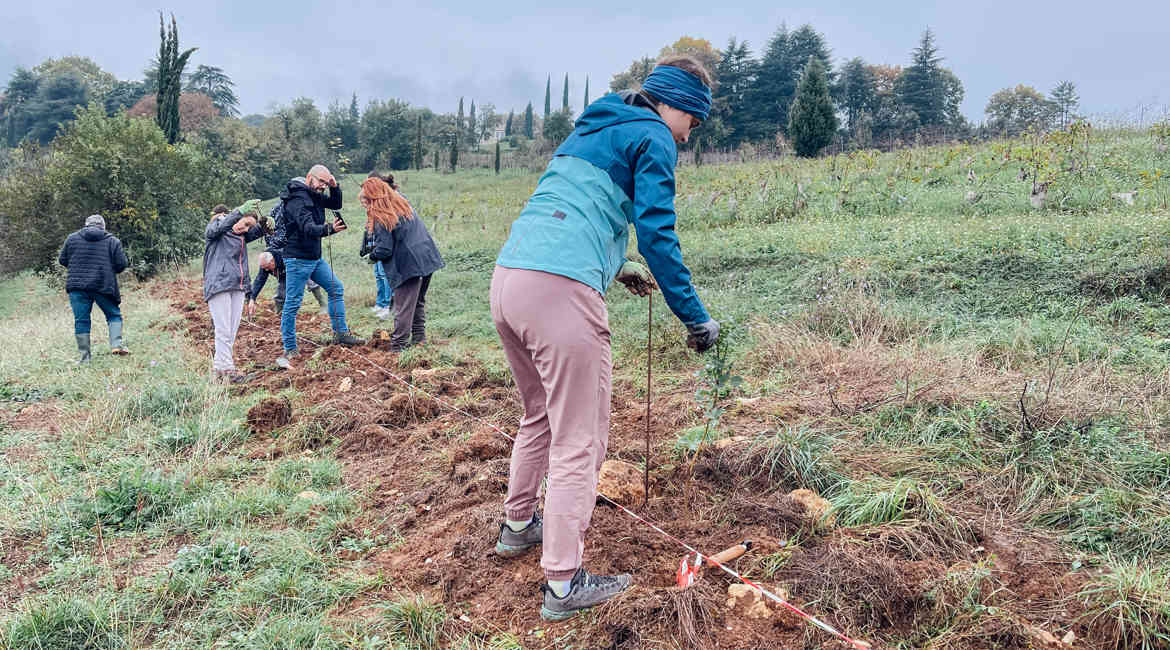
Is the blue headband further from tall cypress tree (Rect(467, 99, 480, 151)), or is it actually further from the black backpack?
tall cypress tree (Rect(467, 99, 480, 151))

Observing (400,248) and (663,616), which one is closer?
(663,616)

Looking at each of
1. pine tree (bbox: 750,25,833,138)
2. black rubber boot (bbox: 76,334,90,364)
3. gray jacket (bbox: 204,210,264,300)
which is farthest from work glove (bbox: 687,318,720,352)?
pine tree (bbox: 750,25,833,138)

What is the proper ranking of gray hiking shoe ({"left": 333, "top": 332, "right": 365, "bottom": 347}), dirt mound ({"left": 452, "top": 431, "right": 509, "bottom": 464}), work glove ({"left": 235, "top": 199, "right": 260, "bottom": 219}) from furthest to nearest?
1. gray hiking shoe ({"left": 333, "top": 332, "right": 365, "bottom": 347})
2. work glove ({"left": 235, "top": 199, "right": 260, "bottom": 219})
3. dirt mound ({"left": 452, "top": 431, "right": 509, "bottom": 464})

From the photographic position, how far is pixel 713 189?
53.1 feet

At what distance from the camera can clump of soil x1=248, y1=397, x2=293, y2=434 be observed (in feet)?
14.6

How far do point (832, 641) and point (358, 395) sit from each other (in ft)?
12.5

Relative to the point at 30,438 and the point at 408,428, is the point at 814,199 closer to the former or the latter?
the point at 408,428

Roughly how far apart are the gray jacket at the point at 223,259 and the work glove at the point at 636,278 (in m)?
4.21

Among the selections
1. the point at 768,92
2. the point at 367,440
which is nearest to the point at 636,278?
the point at 367,440

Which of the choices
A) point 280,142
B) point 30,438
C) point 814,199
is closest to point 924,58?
point 814,199

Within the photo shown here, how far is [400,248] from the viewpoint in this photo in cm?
611

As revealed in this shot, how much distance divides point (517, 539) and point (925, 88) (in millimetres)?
42743

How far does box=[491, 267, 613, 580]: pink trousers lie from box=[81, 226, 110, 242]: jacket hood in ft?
21.7

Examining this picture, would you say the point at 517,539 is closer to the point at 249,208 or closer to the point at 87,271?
the point at 249,208
